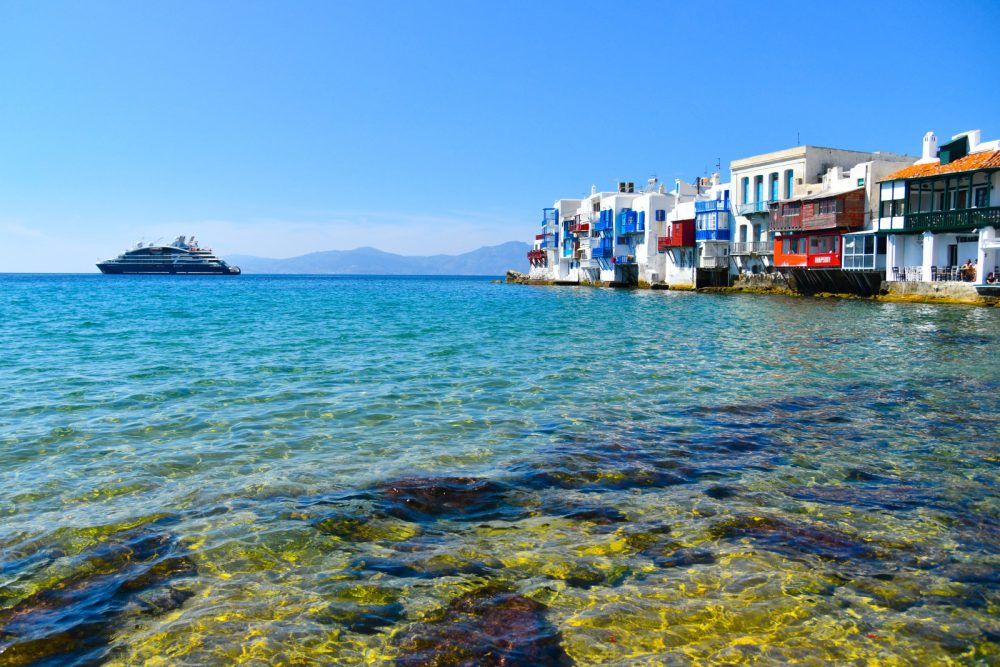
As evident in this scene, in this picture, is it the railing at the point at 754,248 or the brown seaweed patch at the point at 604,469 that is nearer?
the brown seaweed patch at the point at 604,469

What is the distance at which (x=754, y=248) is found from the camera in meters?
68.1

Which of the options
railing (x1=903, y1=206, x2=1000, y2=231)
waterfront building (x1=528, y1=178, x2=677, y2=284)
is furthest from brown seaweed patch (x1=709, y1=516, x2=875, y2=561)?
waterfront building (x1=528, y1=178, x2=677, y2=284)

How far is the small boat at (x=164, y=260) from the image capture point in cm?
16538

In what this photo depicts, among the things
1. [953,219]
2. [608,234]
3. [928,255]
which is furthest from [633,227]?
[953,219]

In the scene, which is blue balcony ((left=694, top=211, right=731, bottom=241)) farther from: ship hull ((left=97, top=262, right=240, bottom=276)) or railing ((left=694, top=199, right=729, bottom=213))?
ship hull ((left=97, top=262, right=240, bottom=276))

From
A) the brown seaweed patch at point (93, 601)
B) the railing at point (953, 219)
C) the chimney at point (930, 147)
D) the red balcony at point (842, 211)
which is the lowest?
the brown seaweed patch at point (93, 601)

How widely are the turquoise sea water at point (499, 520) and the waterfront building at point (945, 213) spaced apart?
34.0 metres

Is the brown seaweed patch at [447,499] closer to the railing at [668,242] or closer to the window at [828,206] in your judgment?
the window at [828,206]

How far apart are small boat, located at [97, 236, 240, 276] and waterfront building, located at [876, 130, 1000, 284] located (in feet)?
513

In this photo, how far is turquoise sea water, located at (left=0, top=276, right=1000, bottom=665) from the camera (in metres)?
5.32

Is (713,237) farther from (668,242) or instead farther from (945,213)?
(945,213)

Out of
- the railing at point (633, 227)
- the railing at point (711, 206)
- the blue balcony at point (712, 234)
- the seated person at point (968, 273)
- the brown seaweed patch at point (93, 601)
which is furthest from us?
the railing at point (633, 227)

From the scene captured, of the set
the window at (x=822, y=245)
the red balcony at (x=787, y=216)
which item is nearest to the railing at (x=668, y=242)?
the red balcony at (x=787, y=216)

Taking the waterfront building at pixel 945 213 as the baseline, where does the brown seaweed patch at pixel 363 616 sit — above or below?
below
